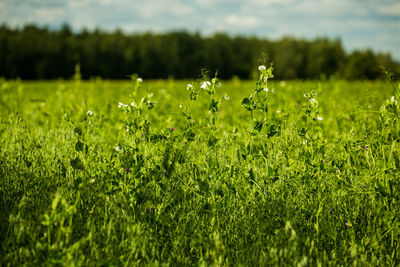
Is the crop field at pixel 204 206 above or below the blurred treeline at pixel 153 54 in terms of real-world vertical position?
below

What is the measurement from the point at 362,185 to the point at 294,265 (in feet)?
3.83

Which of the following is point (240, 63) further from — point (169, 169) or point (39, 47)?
point (169, 169)

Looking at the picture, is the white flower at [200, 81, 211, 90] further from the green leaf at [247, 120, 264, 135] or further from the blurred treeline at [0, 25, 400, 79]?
the blurred treeline at [0, 25, 400, 79]

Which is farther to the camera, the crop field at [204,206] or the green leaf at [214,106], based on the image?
the green leaf at [214,106]

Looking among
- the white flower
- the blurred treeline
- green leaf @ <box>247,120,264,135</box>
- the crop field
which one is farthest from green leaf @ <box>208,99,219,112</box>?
the blurred treeline

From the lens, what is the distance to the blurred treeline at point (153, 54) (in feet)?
163

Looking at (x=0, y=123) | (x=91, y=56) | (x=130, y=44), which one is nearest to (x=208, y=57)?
(x=130, y=44)

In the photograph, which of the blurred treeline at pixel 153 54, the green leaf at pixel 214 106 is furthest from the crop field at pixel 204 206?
the blurred treeline at pixel 153 54

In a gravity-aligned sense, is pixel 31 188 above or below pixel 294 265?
above

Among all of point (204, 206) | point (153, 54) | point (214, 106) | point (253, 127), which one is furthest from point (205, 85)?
point (153, 54)

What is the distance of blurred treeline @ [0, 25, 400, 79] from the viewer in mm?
49812

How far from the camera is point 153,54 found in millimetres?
63031

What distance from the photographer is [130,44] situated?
208 ft

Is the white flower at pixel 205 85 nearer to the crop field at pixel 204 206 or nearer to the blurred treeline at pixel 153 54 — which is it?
the crop field at pixel 204 206
